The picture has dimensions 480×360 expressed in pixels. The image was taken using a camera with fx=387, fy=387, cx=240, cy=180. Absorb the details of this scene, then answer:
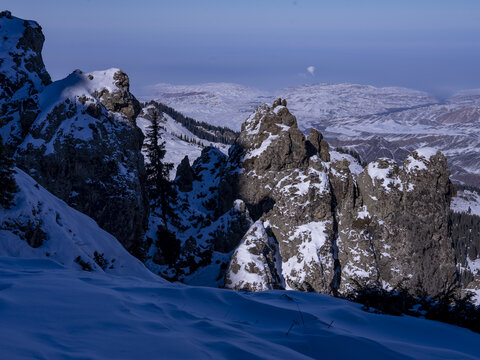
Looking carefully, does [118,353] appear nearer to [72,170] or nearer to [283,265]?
[72,170]

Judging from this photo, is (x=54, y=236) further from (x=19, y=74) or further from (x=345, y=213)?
(x=345, y=213)

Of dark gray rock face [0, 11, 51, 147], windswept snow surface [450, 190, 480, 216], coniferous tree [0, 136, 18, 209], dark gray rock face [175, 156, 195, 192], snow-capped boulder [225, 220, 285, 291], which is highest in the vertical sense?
windswept snow surface [450, 190, 480, 216]

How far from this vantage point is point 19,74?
2991cm

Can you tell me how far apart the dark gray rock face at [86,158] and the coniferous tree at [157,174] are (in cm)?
380

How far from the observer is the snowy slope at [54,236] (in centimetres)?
1032

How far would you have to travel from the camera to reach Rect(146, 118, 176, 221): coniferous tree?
106 ft

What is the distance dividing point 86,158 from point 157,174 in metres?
8.13

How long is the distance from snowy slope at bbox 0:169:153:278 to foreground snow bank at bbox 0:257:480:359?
3.96m

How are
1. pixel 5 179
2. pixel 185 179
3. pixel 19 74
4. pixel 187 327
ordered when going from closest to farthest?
pixel 187 327 → pixel 5 179 → pixel 19 74 → pixel 185 179

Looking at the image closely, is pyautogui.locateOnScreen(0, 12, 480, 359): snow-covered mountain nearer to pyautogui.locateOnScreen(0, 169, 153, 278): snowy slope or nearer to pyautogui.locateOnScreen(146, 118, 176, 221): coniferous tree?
pyautogui.locateOnScreen(0, 169, 153, 278): snowy slope

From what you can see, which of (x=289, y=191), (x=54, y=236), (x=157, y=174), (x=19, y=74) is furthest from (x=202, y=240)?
(x=19, y=74)

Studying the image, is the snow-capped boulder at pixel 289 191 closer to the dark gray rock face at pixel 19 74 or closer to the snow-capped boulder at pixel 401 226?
the snow-capped boulder at pixel 401 226

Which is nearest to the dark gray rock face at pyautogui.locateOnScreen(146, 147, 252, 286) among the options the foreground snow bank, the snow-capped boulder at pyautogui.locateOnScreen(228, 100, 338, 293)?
the snow-capped boulder at pyautogui.locateOnScreen(228, 100, 338, 293)

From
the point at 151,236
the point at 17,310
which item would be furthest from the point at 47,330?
the point at 151,236
